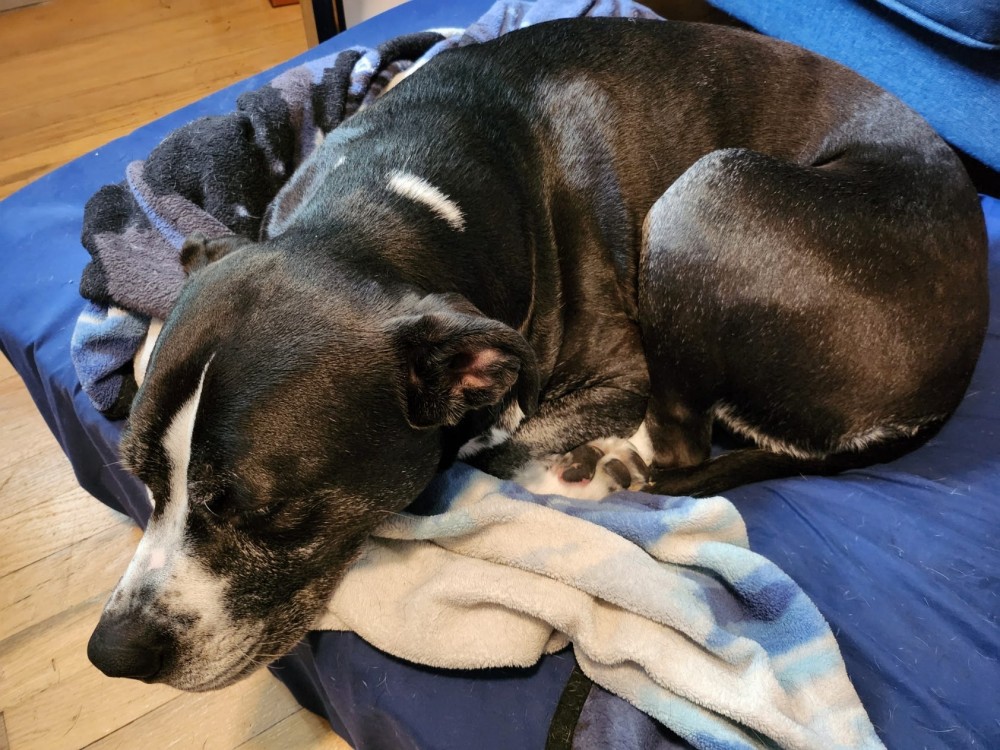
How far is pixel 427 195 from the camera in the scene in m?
1.58

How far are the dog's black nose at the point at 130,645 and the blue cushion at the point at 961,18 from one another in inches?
94.5

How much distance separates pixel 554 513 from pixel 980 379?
1114 mm

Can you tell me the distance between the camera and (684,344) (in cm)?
176

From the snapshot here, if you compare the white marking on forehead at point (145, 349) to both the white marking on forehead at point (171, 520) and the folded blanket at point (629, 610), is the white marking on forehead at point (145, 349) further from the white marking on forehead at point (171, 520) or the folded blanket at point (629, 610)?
the folded blanket at point (629, 610)

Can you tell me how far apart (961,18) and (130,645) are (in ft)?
8.08

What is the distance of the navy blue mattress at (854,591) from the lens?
4.40 ft

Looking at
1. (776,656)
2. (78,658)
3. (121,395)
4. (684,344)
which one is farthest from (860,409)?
(78,658)

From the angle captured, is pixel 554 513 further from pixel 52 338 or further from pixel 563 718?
pixel 52 338

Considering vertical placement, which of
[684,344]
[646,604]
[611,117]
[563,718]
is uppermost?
[611,117]

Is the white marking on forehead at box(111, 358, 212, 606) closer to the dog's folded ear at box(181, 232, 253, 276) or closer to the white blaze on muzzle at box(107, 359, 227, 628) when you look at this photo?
the white blaze on muzzle at box(107, 359, 227, 628)

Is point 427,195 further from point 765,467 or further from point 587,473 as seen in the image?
point 765,467

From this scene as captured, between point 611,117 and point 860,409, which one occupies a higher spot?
point 611,117

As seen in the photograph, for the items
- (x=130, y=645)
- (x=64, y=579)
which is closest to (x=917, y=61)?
(x=130, y=645)

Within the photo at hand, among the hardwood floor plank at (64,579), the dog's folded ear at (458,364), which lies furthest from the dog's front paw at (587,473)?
the hardwood floor plank at (64,579)
